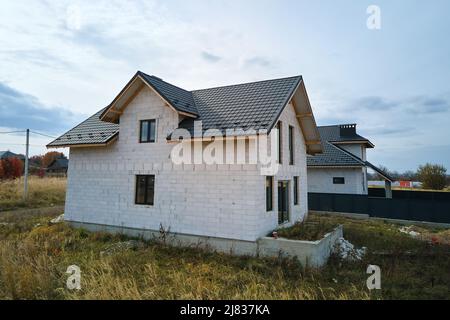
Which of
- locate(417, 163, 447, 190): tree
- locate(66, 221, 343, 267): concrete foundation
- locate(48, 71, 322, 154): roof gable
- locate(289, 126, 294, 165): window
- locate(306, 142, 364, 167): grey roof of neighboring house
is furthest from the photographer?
locate(417, 163, 447, 190): tree

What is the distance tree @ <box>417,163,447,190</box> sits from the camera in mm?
32688

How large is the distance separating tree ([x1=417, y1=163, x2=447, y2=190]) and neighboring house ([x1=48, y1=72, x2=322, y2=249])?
2915 cm

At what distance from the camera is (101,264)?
7.54 metres

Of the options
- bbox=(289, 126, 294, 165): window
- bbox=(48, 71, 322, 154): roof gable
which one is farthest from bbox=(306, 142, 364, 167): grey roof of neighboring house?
bbox=(289, 126, 294, 165): window

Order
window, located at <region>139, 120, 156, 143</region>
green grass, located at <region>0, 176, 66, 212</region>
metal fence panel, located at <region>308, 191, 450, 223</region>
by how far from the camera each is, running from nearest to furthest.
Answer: window, located at <region>139, 120, 156, 143</region>, metal fence panel, located at <region>308, 191, 450, 223</region>, green grass, located at <region>0, 176, 66, 212</region>

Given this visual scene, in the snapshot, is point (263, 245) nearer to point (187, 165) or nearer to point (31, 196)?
point (187, 165)

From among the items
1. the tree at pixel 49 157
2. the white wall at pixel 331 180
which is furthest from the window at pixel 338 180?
the tree at pixel 49 157

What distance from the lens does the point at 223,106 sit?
11414 millimetres

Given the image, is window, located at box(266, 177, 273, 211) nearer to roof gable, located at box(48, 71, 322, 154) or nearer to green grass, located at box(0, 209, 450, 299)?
green grass, located at box(0, 209, 450, 299)

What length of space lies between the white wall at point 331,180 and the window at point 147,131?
15.0 meters

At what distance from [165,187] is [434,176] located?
120 ft

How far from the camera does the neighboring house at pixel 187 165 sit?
30.9 feet

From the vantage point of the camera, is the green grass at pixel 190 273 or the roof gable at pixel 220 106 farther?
the roof gable at pixel 220 106

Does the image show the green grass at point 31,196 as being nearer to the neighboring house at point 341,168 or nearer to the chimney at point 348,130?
the neighboring house at point 341,168
